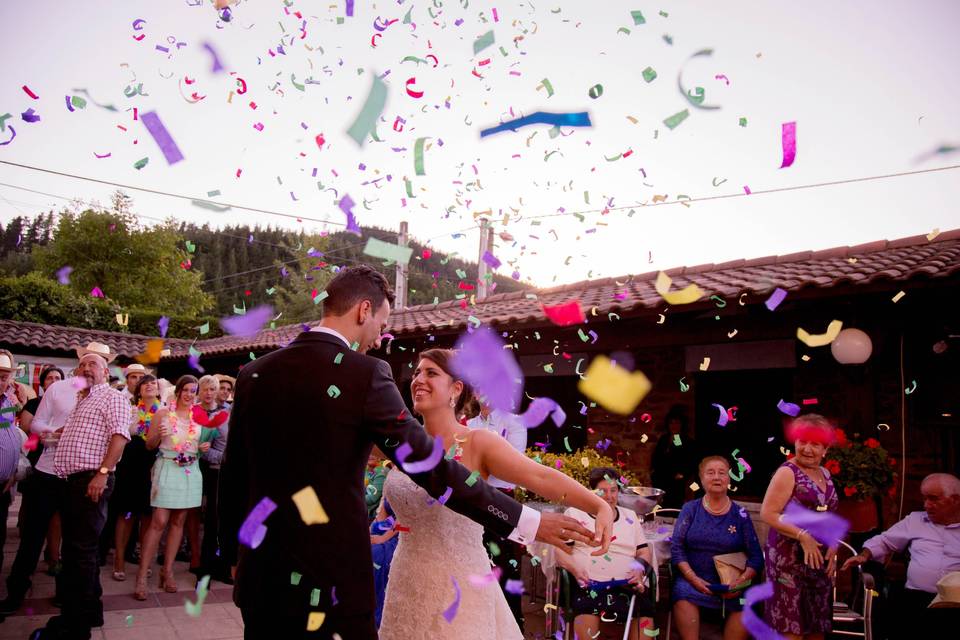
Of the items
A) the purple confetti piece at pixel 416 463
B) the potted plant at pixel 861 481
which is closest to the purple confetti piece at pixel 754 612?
the potted plant at pixel 861 481

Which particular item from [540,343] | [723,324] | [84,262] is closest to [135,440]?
[540,343]

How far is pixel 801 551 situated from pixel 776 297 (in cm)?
206

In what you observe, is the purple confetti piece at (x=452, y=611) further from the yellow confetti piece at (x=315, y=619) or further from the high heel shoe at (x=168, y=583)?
the high heel shoe at (x=168, y=583)

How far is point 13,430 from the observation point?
4.62 metres

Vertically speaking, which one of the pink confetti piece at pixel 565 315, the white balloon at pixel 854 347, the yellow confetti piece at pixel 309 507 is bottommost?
the yellow confetti piece at pixel 309 507

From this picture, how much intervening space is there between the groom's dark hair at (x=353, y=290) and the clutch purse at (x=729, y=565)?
3.12m

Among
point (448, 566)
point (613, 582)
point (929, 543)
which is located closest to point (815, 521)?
point (929, 543)

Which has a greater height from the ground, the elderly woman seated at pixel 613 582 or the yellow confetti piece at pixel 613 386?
the yellow confetti piece at pixel 613 386

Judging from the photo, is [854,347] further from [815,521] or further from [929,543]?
[815,521]

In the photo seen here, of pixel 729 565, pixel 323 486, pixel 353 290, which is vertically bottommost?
pixel 729 565

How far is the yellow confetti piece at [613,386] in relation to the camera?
742cm

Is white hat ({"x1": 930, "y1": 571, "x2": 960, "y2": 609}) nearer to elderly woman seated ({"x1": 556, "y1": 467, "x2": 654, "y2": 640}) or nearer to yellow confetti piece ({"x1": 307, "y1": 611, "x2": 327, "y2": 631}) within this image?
elderly woman seated ({"x1": 556, "y1": 467, "x2": 654, "y2": 640})

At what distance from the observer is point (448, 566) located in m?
2.31

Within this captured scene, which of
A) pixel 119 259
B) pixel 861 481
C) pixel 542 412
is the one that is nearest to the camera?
pixel 861 481
